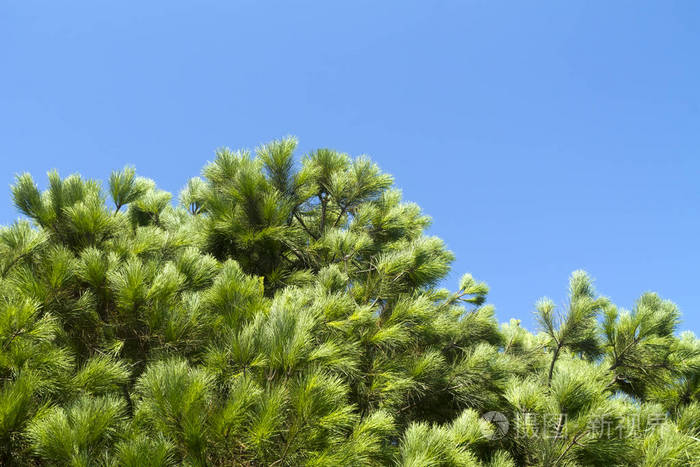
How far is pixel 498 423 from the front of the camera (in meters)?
2.79

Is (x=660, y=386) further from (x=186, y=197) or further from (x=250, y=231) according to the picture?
(x=186, y=197)

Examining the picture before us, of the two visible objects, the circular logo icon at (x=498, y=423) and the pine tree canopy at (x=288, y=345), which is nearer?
the pine tree canopy at (x=288, y=345)

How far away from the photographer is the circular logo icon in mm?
2701

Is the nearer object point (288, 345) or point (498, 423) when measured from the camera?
point (288, 345)

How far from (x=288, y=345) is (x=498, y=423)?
1654 mm

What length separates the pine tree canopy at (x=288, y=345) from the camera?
5.45ft

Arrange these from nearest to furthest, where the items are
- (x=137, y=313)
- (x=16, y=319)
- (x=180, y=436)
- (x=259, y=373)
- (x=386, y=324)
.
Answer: (x=180, y=436) < (x=259, y=373) < (x=16, y=319) < (x=137, y=313) < (x=386, y=324)

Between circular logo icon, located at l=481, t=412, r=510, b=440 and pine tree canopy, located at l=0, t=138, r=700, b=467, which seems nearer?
pine tree canopy, located at l=0, t=138, r=700, b=467

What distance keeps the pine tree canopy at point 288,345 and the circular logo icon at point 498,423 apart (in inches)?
0.5

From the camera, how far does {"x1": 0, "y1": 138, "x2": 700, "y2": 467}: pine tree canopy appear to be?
166 cm

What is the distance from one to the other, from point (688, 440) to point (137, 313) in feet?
8.65

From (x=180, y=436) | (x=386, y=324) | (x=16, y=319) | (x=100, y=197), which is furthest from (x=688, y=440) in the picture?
(x=100, y=197)

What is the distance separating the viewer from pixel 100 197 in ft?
9.89

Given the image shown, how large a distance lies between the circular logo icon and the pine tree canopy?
0.01 m
